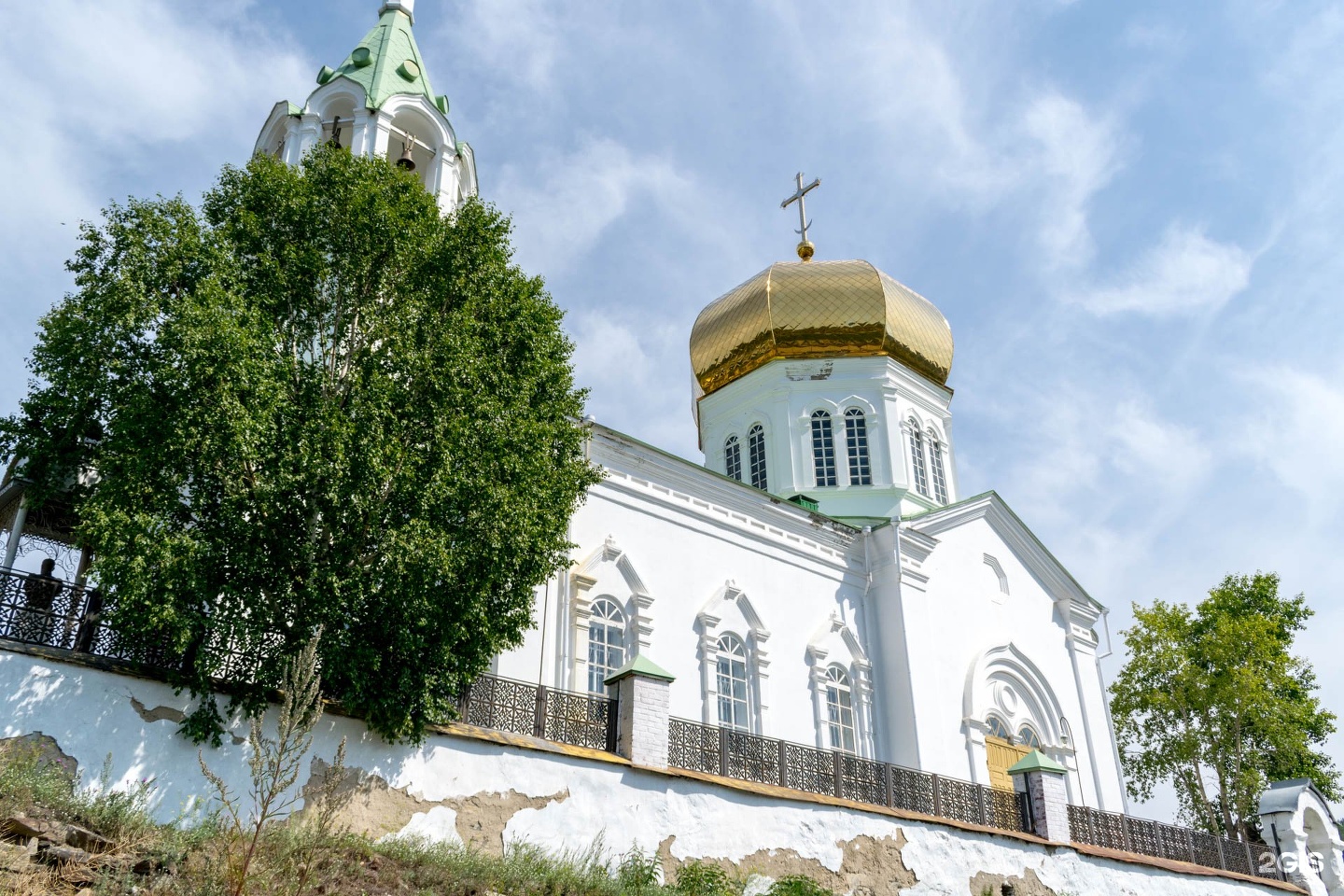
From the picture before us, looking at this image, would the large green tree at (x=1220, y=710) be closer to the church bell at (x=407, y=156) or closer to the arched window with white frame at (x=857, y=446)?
the arched window with white frame at (x=857, y=446)

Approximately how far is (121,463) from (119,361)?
111cm

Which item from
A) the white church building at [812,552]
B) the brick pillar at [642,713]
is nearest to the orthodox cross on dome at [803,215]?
the white church building at [812,552]

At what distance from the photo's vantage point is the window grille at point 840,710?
55.0ft

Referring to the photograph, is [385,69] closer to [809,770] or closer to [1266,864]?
[809,770]

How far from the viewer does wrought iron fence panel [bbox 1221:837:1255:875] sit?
18.1 meters

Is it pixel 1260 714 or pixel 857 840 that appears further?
pixel 1260 714

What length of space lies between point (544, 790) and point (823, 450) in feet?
41.0

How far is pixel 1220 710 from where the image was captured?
23.1m

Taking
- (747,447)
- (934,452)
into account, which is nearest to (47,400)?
(747,447)

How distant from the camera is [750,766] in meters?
12.3

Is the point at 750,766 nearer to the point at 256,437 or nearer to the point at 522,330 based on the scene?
the point at 522,330

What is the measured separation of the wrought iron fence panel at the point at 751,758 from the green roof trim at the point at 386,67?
10.4 meters

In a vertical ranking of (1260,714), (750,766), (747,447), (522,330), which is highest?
(747,447)

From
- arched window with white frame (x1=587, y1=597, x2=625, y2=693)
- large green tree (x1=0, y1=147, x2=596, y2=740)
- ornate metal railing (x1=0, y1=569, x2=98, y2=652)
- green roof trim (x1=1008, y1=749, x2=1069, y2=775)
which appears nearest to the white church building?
arched window with white frame (x1=587, y1=597, x2=625, y2=693)
